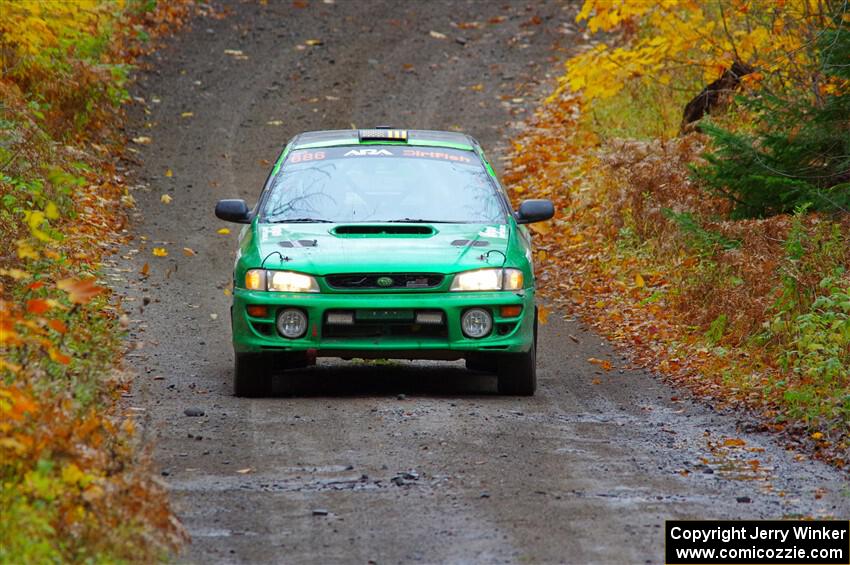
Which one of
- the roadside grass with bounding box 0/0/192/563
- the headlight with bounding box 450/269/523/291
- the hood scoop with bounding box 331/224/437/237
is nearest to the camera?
the roadside grass with bounding box 0/0/192/563

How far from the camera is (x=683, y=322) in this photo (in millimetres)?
12883

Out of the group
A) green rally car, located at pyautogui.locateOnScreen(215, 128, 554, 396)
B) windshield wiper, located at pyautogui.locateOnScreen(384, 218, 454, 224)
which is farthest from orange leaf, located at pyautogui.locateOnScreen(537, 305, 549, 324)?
windshield wiper, located at pyautogui.locateOnScreen(384, 218, 454, 224)

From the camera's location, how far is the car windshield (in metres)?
10.4

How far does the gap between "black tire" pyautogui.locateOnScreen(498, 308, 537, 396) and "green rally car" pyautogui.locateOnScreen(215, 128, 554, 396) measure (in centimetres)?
1

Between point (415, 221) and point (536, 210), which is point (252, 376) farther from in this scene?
point (536, 210)

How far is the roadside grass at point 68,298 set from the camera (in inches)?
219

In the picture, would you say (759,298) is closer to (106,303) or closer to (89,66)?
(106,303)

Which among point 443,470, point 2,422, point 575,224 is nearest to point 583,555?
point 443,470

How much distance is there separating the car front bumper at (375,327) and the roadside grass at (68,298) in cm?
105

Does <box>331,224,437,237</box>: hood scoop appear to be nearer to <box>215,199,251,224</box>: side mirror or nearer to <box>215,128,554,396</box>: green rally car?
<box>215,128,554,396</box>: green rally car

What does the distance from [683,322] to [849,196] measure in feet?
6.53

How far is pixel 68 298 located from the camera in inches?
373

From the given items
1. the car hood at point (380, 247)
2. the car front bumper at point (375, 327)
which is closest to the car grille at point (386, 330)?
the car front bumper at point (375, 327)

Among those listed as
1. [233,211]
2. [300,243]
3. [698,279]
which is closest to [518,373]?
[300,243]
